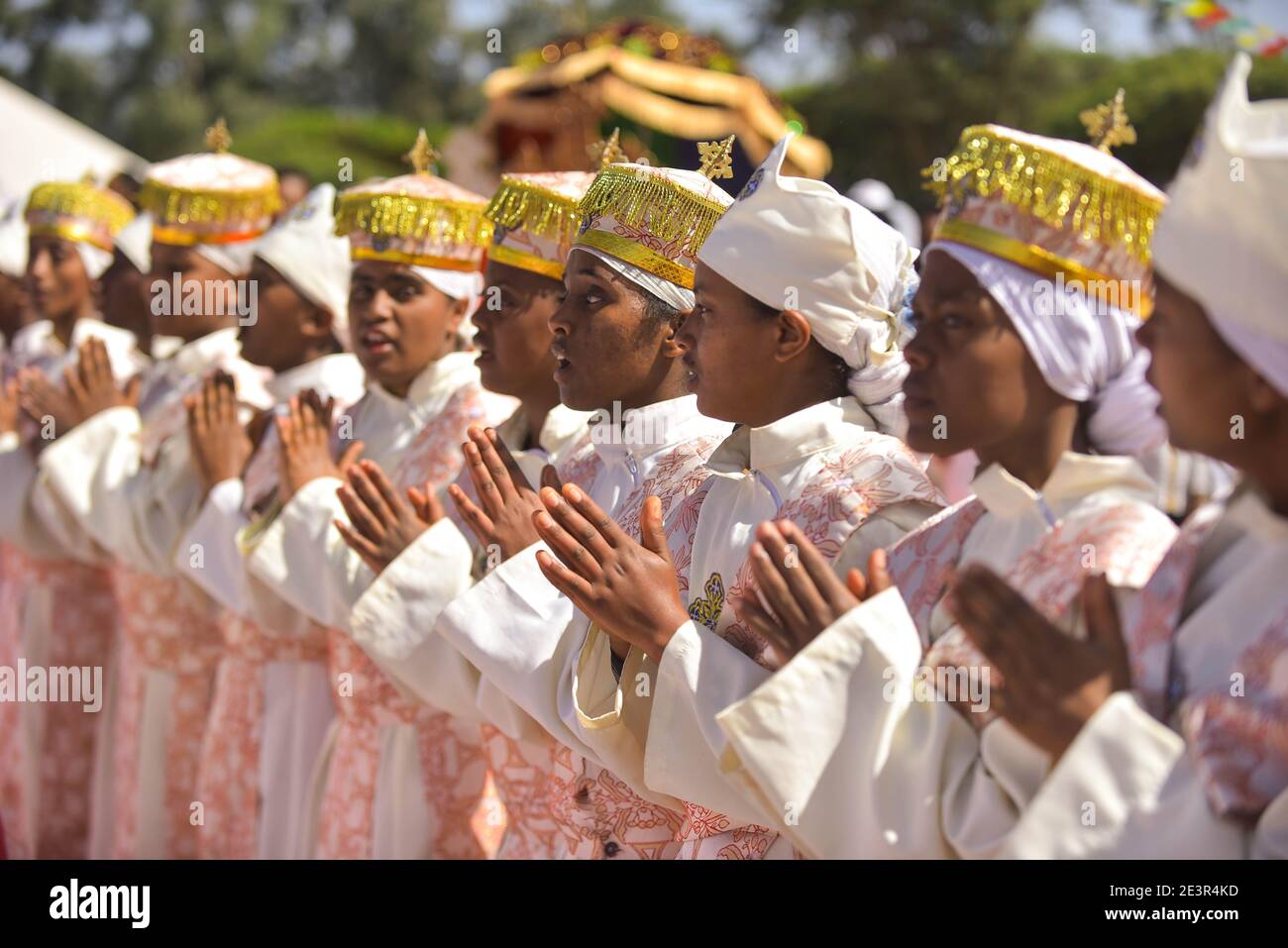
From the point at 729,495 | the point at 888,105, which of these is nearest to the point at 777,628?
the point at 729,495

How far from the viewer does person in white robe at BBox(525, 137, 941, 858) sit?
2963mm

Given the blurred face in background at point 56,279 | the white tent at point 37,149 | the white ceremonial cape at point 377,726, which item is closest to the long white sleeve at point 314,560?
the white ceremonial cape at point 377,726

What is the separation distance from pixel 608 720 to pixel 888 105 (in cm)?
1770

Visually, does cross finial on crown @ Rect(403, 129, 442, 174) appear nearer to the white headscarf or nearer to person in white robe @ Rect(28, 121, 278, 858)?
person in white robe @ Rect(28, 121, 278, 858)

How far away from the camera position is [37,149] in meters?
11.8

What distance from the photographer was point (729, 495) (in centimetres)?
324

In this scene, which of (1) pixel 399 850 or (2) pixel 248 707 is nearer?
(1) pixel 399 850

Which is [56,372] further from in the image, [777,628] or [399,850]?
[777,628]

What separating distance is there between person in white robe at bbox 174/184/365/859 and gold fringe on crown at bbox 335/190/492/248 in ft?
1.41

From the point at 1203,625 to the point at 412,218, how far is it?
3110mm

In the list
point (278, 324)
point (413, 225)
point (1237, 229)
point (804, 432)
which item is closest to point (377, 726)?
point (413, 225)

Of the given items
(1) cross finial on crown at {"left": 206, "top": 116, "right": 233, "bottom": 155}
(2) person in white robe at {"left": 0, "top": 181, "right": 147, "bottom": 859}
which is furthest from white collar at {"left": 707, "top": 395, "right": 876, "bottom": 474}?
(2) person in white robe at {"left": 0, "top": 181, "right": 147, "bottom": 859}

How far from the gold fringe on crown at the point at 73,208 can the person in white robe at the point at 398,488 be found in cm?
274

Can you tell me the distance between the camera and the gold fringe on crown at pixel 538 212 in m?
4.12
